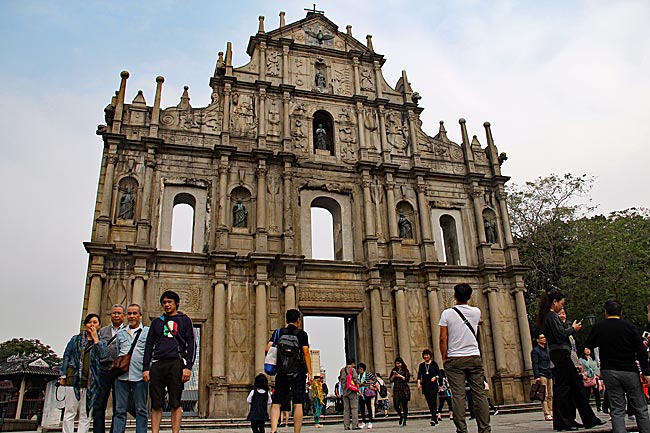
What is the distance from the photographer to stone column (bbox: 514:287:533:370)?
1856 centimetres

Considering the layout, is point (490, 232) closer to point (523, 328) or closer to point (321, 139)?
point (523, 328)

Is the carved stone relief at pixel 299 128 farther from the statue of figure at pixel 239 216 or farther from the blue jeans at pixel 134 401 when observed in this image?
the blue jeans at pixel 134 401

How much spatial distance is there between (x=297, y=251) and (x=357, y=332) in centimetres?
346

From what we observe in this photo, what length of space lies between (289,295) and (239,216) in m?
3.27

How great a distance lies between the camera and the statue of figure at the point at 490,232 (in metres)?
20.5

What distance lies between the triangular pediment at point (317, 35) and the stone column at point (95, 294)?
1125cm

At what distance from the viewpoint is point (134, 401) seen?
6453 mm

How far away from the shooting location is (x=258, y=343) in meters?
16.2

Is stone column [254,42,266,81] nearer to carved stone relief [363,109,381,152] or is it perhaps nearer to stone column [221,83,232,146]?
stone column [221,83,232,146]

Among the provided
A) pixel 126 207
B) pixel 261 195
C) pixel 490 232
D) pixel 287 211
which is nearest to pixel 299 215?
pixel 287 211

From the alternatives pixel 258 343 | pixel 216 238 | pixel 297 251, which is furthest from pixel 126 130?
pixel 258 343

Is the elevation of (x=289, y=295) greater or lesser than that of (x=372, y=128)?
lesser

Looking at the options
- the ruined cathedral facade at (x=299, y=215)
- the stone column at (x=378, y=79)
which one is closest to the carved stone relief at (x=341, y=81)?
the ruined cathedral facade at (x=299, y=215)

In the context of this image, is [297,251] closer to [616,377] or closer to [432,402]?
[432,402]
